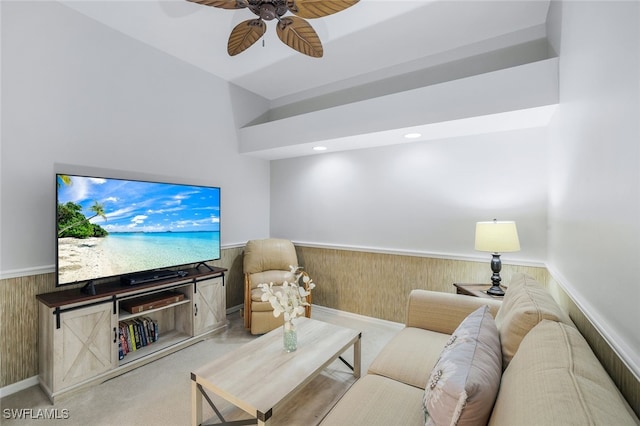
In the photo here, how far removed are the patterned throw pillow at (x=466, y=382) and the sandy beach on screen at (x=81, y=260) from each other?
2497mm

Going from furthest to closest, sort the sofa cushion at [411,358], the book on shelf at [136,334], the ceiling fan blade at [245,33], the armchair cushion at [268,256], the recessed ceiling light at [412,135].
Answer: the armchair cushion at [268,256] → the recessed ceiling light at [412,135] → the book on shelf at [136,334] → the ceiling fan blade at [245,33] → the sofa cushion at [411,358]

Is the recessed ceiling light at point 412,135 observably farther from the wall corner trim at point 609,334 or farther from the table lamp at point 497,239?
the wall corner trim at point 609,334

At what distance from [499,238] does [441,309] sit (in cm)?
81

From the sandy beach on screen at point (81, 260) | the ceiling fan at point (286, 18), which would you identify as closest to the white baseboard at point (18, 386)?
the sandy beach on screen at point (81, 260)

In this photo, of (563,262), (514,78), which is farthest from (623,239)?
(514,78)

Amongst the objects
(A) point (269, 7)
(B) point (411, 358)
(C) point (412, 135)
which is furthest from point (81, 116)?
(B) point (411, 358)

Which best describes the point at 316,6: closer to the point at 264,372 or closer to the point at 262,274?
the point at 264,372

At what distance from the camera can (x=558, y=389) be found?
70 cm

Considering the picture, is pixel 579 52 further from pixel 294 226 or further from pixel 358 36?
pixel 294 226

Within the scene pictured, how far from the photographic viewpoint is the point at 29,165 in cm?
213

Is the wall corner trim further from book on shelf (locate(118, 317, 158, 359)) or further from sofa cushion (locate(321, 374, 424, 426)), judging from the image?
book on shelf (locate(118, 317, 158, 359))

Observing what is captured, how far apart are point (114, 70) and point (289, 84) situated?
193cm

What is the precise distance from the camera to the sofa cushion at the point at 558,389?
62 cm

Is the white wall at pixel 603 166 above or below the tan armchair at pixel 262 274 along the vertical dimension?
above
